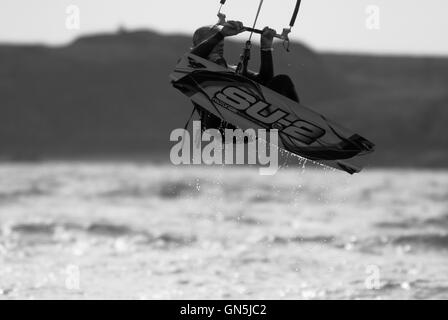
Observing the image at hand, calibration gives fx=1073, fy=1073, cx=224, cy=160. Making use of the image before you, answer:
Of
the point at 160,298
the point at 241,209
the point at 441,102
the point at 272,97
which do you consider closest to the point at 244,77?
the point at 272,97

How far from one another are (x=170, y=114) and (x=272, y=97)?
4269 inches

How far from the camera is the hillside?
112500 millimetres

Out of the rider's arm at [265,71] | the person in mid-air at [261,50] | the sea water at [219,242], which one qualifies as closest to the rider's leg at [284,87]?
the person in mid-air at [261,50]

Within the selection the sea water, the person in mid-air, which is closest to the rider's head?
the person in mid-air

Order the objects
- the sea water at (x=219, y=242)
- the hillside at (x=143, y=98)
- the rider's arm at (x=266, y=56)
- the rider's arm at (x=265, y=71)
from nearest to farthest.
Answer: the rider's arm at (x=266, y=56) < the rider's arm at (x=265, y=71) < the sea water at (x=219, y=242) < the hillside at (x=143, y=98)

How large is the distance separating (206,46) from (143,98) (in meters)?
114

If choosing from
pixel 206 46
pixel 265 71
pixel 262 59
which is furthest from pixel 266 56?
pixel 206 46

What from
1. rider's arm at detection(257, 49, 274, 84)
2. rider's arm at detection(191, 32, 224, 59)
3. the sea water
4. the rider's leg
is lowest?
the sea water

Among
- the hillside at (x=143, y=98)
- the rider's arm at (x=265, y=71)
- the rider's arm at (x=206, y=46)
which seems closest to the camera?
the rider's arm at (x=206, y=46)

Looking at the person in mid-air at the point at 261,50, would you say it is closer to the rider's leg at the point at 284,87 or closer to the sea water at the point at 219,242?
the rider's leg at the point at 284,87

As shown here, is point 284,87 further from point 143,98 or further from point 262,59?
point 143,98

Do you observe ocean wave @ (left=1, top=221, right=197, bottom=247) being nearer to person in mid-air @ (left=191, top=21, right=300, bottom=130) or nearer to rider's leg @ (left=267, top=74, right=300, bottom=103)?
person in mid-air @ (left=191, top=21, right=300, bottom=130)

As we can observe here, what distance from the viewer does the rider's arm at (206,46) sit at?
1797 centimetres

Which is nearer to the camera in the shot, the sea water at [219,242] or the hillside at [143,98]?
the sea water at [219,242]
